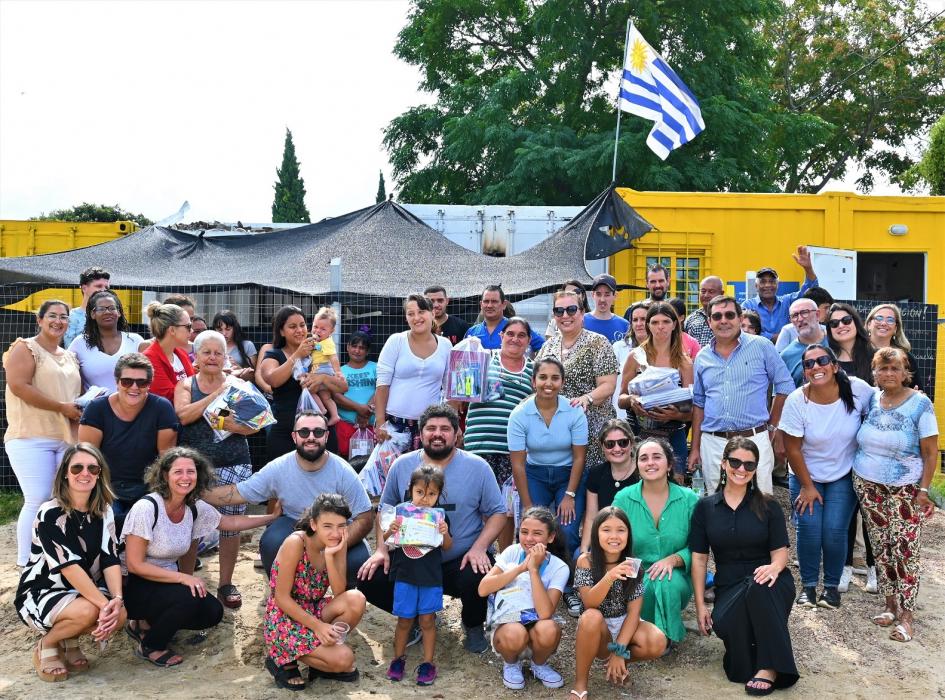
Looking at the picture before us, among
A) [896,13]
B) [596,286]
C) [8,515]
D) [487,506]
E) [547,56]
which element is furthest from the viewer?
[896,13]

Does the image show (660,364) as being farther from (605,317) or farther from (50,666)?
(50,666)

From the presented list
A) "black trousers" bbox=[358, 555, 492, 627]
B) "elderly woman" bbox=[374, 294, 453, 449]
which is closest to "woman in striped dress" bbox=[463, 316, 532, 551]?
"elderly woman" bbox=[374, 294, 453, 449]

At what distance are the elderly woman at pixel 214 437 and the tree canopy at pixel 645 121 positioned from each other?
11.7 metres

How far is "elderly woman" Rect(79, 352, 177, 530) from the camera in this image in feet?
16.4

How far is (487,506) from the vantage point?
4957 mm

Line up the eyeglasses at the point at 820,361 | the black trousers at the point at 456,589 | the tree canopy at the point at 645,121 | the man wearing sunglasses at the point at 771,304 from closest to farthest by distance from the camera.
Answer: the black trousers at the point at 456,589 → the eyeglasses at the point at 820,361 → the man wearing sunglasses at the point at 771,304 → the tree canopy at the point at 645,121

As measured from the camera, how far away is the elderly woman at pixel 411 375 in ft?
19.0

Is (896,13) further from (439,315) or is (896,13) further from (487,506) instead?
(487,506)

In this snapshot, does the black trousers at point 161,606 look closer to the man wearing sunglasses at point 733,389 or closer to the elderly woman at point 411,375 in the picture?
the elderly woman at point 411,375

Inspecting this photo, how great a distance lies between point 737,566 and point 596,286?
2575 mm

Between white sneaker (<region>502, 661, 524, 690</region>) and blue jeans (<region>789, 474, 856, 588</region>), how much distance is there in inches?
77.8

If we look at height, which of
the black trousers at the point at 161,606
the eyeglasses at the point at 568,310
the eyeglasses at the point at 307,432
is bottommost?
the black trousers at the point at 161,606

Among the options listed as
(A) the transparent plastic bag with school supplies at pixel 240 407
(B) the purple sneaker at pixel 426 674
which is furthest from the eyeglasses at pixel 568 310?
(B) the purple sneaker at pixel 426 674

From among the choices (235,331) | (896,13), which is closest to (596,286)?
(235,331)
